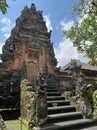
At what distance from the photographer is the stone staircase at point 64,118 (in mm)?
8086

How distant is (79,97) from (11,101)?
3.63 m

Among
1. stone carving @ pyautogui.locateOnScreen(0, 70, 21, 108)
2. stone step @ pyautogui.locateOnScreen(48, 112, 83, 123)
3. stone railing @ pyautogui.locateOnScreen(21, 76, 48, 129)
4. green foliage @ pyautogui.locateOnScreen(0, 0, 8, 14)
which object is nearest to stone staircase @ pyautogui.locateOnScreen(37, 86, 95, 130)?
stone step @ pyautogui.locateOnScreen(48, 112, 83, 123)

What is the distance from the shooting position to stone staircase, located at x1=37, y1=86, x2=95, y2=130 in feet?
26.5

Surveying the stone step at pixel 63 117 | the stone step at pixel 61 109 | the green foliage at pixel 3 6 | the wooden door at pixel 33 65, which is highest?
the green foliage at pixel 3 6

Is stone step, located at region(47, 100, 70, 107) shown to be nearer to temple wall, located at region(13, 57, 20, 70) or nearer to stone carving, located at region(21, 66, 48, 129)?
stone carving, located at region(21, 66, 48, 129)

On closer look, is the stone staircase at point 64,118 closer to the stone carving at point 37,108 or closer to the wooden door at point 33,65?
the stone carving at point 37,108

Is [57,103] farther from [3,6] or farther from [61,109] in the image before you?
[3,6]

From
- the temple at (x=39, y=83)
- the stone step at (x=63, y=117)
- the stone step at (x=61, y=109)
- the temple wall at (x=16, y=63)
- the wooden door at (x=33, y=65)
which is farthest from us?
the wooden door at (x=33, y=65)

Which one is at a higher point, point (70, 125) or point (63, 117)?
point (63, 117)

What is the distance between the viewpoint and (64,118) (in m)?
8.95

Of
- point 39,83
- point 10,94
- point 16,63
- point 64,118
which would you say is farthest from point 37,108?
point 16,63

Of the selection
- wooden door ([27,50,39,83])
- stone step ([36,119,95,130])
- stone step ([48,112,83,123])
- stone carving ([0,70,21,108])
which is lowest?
stone step ([36,119,95,130])

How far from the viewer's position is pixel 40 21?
17375 millimetres

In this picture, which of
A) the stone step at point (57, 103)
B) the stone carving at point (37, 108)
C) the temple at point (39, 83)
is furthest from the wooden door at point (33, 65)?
the stone carving at point (37, 108)
